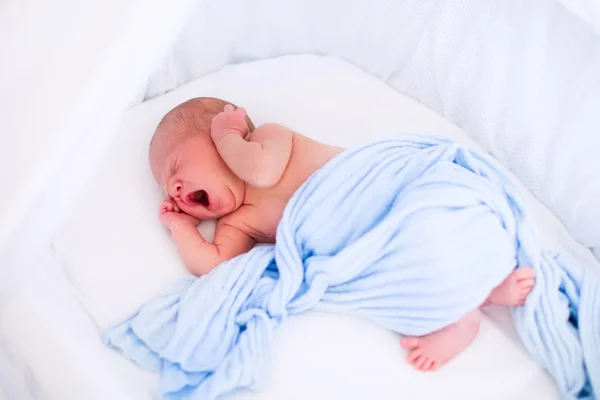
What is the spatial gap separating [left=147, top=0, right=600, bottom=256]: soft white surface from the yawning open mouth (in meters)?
0.34

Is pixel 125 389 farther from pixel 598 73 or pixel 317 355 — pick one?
pixel 598 73

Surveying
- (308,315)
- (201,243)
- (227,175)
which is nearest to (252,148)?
(227,175)

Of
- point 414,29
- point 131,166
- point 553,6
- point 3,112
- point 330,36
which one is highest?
point 553,6

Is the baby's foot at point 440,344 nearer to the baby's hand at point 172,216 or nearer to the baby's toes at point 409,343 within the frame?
the baby's toes at point 409,343

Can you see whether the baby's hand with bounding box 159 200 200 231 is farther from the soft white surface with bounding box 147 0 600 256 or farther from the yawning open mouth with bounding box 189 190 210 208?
the soft white surface with bounding box 147 0 600 256

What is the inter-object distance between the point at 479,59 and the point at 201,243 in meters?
0.65

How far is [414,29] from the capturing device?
4.50 feet

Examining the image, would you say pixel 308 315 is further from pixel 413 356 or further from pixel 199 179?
pixel 199 179

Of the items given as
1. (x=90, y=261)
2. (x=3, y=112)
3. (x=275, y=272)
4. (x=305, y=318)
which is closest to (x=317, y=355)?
(x=305, y=318)

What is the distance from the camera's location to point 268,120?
4.55 feet

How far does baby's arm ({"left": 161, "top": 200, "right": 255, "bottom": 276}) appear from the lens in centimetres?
111

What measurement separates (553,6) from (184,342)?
0.82m

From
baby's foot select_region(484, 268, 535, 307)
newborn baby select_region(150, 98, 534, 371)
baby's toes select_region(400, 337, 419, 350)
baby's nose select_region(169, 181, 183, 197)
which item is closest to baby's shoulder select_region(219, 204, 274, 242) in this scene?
newborn baby select_region(150, 98, 534, 371)

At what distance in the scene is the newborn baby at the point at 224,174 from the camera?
1.13m
